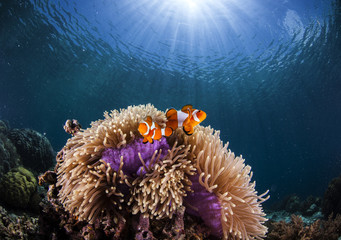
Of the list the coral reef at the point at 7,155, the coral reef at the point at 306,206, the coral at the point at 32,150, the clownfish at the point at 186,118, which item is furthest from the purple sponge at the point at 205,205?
the coral reef at the point at 306,206

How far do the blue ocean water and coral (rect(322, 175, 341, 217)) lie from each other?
45.0 feet

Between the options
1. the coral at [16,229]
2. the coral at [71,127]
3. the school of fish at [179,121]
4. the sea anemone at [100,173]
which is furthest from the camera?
the coral at [71,127]

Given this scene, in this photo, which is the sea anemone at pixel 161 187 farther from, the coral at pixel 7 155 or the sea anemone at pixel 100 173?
the coral at pixel 7 155

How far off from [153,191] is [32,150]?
311 inches

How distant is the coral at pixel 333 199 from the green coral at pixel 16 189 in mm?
11533

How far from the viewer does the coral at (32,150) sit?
748 cm

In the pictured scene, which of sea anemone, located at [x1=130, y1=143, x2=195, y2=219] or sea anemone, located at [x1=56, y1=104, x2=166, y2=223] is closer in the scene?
sea anemone, located at [x1=130, y1=143, x2=195, y2=219]

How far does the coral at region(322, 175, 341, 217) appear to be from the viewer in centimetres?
832

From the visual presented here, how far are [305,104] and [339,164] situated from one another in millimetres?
15559

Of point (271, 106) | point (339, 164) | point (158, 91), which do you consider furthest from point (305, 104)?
point (158, 91)

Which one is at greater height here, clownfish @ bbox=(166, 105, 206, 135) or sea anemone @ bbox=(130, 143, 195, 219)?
clownfish @ bbox=(166, 105, 206, 135)

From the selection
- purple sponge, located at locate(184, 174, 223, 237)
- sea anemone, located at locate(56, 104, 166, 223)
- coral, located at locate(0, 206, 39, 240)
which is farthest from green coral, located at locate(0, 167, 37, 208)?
purple sponge, located at locate(184, 174, 223, 237)

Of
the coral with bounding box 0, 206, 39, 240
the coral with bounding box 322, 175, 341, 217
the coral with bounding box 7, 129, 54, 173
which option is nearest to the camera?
the coral with bounding box 0, 206, 39, 240

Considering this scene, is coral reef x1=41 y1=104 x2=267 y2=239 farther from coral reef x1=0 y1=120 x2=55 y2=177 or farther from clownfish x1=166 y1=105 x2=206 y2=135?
coral reef x1=0 y1=120 x2=55 y2=177
